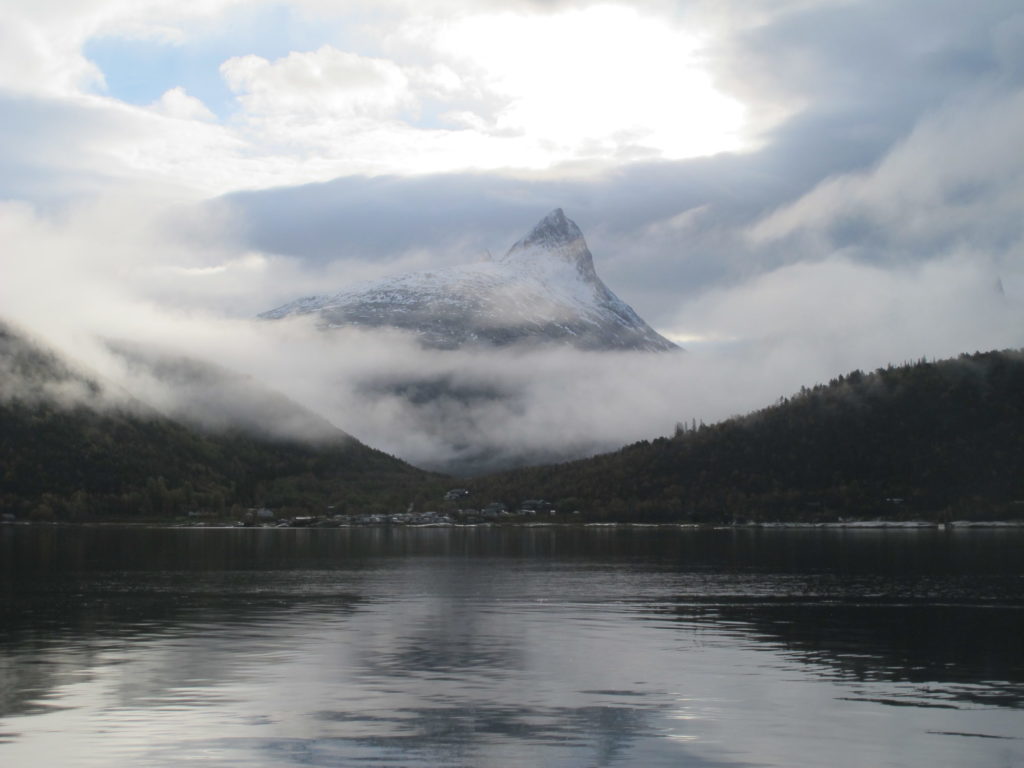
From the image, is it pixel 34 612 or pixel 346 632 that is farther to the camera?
pixel 34 612

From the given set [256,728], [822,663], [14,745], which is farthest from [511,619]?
[14,745]

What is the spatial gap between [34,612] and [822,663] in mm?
68593

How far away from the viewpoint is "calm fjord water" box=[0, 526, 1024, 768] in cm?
4784

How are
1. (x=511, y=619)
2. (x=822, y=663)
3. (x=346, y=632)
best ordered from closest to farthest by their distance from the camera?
(x=822, y=663) → (x=346, y=632) → (x=511, y=619)

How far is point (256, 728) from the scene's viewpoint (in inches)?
2023

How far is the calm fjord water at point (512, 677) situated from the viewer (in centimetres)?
4784

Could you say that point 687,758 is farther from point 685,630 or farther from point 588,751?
point 685,630

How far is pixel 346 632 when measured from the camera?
88.4m

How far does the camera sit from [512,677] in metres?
65.8

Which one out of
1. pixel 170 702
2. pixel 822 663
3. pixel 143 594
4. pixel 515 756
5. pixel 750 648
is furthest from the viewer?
pixel 143 594

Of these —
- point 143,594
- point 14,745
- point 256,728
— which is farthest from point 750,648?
point 143,594

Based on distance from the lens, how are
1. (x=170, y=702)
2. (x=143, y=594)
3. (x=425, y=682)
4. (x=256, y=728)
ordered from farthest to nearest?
(x=143, y=594), (x=425, y=682), (x=170, y=702), (x=256, y=728)

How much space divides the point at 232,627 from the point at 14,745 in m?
43.3

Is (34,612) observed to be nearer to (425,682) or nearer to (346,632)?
(346,632)
